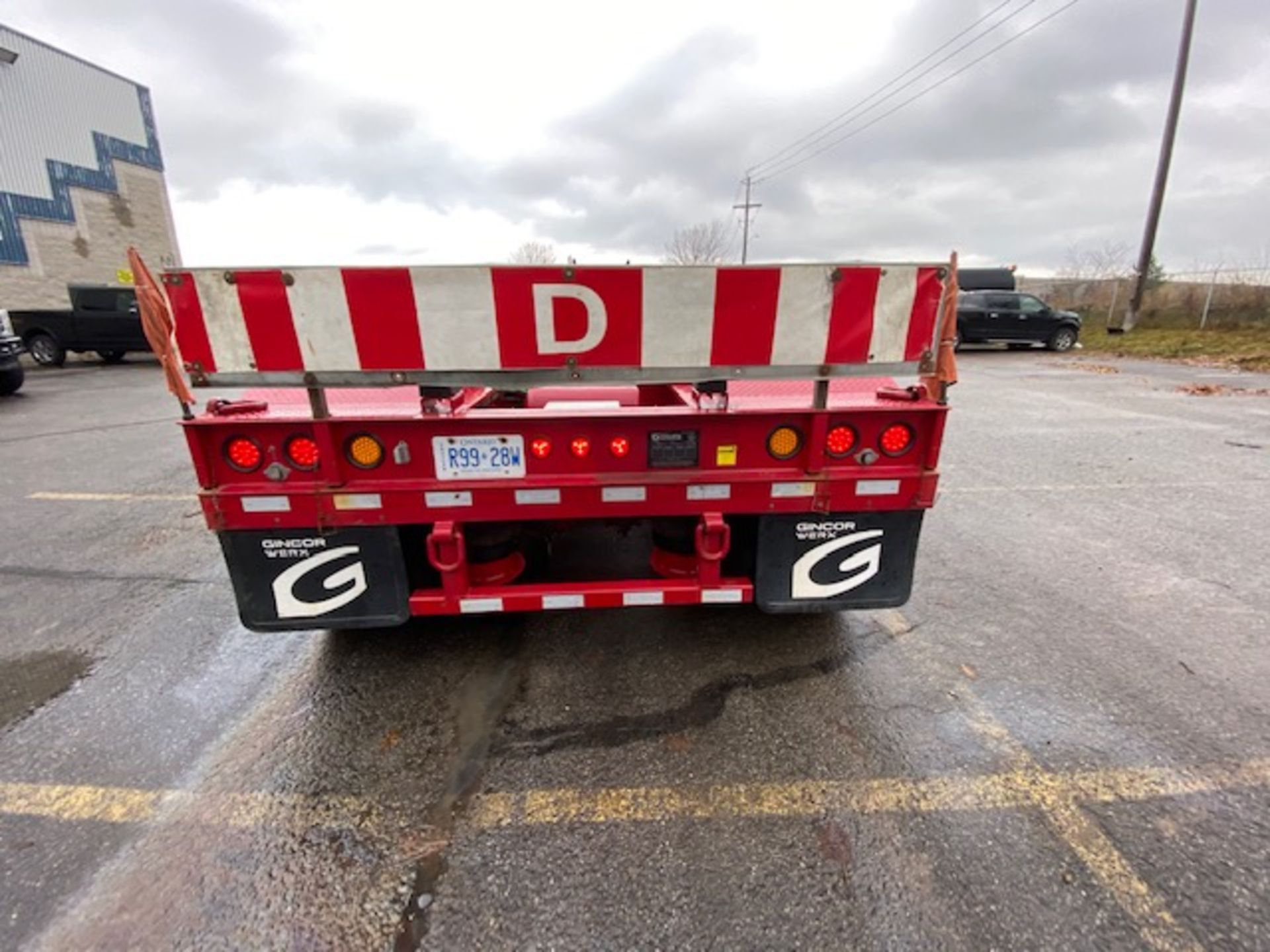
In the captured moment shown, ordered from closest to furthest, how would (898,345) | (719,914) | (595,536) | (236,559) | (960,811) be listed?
(719,914) → (960,811) → (898,345) → (236,559) → (595,536)

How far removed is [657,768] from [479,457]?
1.28 m

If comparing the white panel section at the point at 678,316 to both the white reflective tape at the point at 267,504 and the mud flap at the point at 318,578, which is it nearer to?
the mud flap at the point at 318,578

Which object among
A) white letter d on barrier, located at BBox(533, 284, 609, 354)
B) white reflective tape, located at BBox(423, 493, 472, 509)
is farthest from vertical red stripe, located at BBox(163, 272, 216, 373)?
white letter d on barrier, located at BBox(533, 284, 609, 354)

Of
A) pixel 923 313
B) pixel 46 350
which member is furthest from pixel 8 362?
pixel 923 313

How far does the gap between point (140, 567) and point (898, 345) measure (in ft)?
14.8

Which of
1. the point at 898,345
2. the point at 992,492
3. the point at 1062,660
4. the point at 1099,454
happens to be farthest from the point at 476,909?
the point at 1099,454

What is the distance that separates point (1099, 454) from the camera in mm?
6512

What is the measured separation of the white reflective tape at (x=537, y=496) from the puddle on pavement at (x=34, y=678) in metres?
2.25

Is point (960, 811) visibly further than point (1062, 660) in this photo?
No

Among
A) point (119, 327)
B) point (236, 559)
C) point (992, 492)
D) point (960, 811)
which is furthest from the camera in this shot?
point (119, 327)

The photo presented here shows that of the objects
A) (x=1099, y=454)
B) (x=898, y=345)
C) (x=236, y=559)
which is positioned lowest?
(x=1099, y=454)

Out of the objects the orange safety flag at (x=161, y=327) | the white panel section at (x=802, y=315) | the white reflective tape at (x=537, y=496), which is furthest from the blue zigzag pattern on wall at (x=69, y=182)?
the white panel section at (x=802, y=315)

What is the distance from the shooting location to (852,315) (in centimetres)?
215

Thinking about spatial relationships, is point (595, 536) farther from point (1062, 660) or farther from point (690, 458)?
point (1062, 660)
